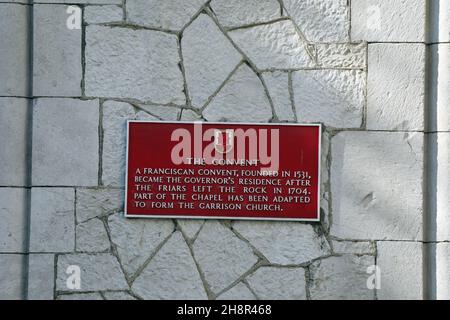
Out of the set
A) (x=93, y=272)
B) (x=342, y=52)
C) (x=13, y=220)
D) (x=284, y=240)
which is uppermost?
(x=342, y=52)

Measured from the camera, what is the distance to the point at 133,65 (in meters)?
6.64

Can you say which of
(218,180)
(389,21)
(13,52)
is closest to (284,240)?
(218,180)

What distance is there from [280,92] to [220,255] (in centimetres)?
116

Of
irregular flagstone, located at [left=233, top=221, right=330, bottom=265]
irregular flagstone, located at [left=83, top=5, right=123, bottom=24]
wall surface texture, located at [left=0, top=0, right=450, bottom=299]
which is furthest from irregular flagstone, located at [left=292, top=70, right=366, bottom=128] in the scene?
irregular flagstone, located at [left=83, top=5, right=123, bottom=24]

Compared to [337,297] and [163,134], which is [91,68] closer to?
[163,134]

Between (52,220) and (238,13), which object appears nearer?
(52,220)

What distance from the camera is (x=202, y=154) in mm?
6586

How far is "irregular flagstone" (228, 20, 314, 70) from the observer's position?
21.9 feet

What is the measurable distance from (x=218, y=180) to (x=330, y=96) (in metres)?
0.94

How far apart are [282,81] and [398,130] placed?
0.84m

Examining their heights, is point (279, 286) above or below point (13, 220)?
below

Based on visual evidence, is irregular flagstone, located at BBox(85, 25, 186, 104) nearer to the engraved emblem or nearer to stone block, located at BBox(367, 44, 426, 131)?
the engraved emblem

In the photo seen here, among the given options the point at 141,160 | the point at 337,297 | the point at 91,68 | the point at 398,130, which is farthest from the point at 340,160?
the point at 91,68

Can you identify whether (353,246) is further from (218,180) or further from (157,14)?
(157,14)
